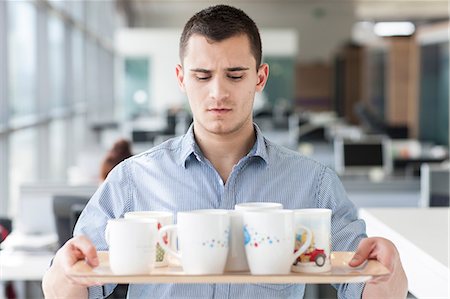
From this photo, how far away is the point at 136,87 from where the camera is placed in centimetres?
1889

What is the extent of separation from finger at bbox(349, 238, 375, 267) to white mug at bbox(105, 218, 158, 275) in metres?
0.36

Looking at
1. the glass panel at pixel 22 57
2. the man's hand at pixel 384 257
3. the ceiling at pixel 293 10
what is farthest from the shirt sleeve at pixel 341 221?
the ceiling at pixel 293 10

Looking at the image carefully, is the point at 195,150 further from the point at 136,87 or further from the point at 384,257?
the point at 136,87

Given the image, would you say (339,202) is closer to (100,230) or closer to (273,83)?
(100,230)

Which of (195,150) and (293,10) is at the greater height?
(293,10)

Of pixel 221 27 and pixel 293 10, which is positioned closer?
pixel 221 27

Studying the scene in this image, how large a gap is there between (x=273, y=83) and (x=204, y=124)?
17.5 meters

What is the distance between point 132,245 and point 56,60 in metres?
11.2

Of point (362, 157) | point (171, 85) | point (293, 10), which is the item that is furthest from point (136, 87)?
point (362, 157)

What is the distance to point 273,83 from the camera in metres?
19.4

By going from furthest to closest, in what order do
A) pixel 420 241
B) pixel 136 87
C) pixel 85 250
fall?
pixel 136 87 → pixel 420 241 → pixel 85 250

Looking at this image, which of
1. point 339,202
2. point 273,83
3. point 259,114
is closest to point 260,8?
point 273,83

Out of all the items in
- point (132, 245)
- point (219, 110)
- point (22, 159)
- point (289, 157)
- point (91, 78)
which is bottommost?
point (22, 159)

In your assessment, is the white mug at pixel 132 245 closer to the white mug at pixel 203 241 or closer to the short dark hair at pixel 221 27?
the white mug at pixel 203 241
